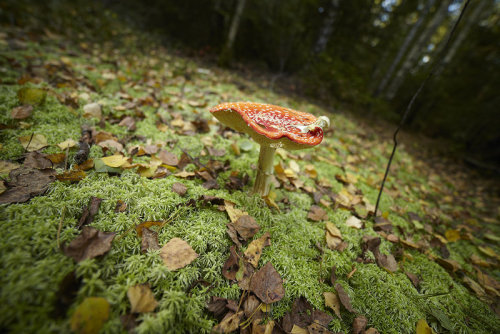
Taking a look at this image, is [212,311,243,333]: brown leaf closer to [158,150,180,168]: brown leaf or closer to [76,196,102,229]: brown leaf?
[76,196,102,229]: brown leaf

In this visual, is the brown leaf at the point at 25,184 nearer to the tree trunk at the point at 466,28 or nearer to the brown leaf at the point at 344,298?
the brown leaf at the point at 344,298

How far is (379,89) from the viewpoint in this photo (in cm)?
866

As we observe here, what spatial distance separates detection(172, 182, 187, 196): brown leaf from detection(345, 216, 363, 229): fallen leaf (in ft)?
5.07

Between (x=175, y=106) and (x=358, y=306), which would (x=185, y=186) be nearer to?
(x=358, y=306)

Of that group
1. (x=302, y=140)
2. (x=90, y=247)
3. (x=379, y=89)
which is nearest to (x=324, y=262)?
(x=302, y=140)

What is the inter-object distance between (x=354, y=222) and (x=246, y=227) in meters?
1.18

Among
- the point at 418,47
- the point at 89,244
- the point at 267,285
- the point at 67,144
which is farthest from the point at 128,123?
the point at 418,47

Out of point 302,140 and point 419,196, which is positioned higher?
point 302,140

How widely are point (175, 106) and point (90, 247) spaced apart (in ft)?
8.22

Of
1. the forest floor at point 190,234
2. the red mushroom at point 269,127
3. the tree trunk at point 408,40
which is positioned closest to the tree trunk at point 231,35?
the forest floor at point 190,234

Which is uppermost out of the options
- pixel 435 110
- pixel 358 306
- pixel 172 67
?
pixel 435 110

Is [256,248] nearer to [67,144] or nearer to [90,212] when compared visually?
[90,212]

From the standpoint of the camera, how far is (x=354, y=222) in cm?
194

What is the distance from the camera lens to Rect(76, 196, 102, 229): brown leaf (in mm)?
1140
